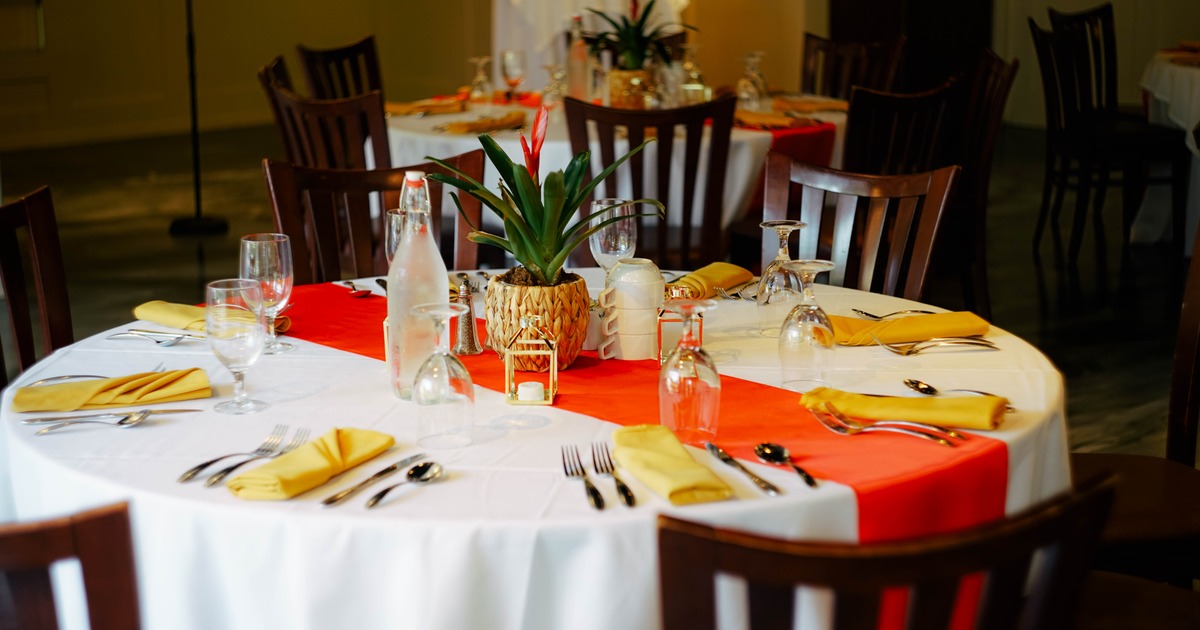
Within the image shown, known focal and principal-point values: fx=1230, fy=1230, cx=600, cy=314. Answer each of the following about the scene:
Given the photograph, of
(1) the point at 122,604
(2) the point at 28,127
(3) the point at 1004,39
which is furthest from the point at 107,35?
(1) the point at 122,604

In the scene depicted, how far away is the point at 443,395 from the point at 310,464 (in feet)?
0.64

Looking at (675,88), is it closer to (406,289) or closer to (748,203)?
(748,203)

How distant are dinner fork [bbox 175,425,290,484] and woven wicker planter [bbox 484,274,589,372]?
39 cm

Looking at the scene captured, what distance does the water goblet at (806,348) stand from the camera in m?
1.81

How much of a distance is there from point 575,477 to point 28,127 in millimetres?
9246

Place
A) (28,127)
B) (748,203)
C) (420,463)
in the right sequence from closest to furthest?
1. (420,463)
2. (748,203)
3. (28,127)

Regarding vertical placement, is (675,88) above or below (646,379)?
above

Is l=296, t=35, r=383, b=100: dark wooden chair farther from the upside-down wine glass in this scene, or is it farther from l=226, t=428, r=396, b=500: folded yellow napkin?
l=226, t=428, r=396, b=500: folded yellow napkin

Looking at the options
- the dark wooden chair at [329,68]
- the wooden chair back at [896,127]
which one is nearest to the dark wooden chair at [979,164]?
the wooden chair back at [896,127]

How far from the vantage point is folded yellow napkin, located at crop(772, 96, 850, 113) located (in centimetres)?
471

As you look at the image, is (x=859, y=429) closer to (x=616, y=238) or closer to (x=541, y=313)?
(x=541, y=313)

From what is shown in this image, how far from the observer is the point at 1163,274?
5.80m

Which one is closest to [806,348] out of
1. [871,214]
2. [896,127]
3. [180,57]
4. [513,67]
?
[871,214]

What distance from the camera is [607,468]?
1.50 metres
